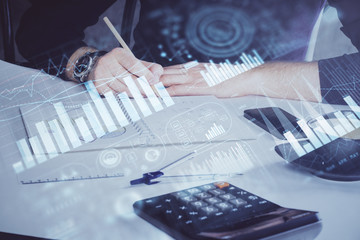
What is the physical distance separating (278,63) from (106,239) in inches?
22.4

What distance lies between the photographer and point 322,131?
356 millimetres

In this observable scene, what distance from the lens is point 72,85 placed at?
43 centimetres

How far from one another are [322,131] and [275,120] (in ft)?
0.23

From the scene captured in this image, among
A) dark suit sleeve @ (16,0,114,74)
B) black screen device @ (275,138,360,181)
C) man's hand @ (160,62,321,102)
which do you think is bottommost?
black screen device @ (275,138,360,181)

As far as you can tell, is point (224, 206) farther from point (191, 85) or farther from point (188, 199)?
point (191, 85)

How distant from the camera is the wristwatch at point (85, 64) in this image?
1.61 feet

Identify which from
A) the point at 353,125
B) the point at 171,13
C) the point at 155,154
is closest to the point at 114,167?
the point at 155,154

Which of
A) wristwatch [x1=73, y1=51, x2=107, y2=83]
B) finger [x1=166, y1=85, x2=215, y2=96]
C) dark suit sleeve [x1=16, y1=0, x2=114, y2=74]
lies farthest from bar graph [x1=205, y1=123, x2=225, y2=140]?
dark suit sleeve [x1=16, y1=0, x2=114, y2=74]

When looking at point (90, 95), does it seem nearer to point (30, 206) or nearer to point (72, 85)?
point (72, 85)

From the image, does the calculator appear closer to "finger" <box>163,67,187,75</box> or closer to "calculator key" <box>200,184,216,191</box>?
"calculator key" <box>200,184,216,191</box>

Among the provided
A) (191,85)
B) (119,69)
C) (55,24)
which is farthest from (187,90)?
(55,24)

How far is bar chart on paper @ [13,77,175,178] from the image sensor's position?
29 centimetres
